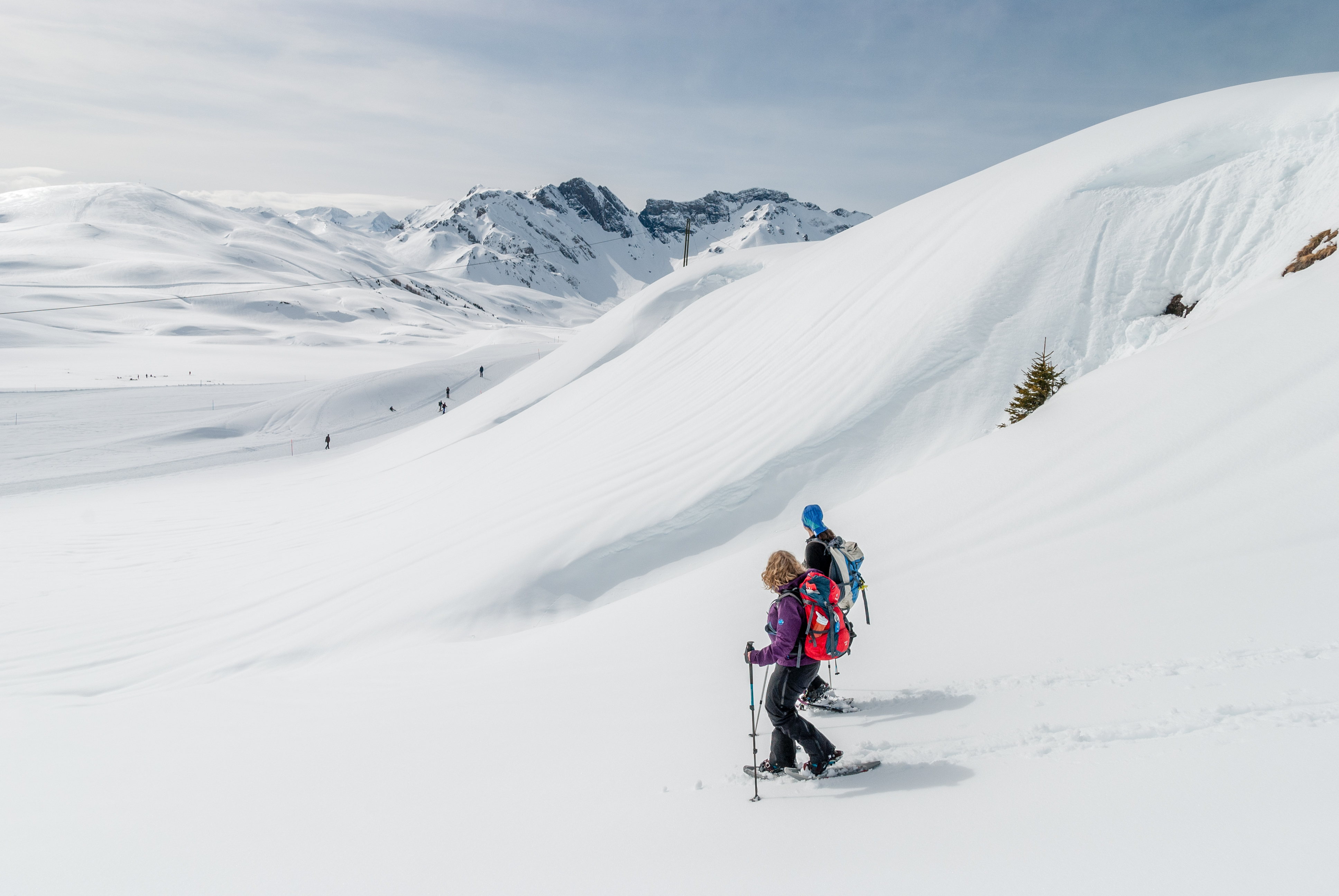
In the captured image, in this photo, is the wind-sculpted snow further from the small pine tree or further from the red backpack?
the red backpack

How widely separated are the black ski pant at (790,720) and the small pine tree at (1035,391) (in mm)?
6106

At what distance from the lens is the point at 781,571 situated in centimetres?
400

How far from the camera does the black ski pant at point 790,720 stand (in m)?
4.05

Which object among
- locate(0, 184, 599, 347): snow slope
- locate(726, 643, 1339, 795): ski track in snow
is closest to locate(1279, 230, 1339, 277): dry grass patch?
locate(726, 643, 1339, 795): ski track in snow

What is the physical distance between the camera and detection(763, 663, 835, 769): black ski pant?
13.3 feet

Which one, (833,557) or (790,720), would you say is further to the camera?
(833,557)

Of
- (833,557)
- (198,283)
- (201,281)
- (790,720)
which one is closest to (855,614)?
(833,557)

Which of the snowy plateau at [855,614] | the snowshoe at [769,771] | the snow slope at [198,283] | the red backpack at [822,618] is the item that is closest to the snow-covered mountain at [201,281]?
the snow slope at [198,283]

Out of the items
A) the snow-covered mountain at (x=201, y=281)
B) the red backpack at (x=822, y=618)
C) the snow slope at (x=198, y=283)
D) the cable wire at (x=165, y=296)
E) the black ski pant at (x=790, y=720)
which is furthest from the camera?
the snow-covered mountain at (x=201, y=281)

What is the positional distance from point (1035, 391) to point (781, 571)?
6831mm

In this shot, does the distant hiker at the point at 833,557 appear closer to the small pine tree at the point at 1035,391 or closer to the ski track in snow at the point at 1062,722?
the ski track in snow at the point at 1062,722

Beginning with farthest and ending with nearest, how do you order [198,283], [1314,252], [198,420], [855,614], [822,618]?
1. [198,283]
2. [198,420]
3. [1314,252]
4. [855,614]
5. [822,618]

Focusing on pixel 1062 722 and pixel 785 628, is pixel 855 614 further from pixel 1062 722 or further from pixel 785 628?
pixel 785 628

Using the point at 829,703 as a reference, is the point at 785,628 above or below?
above
